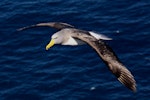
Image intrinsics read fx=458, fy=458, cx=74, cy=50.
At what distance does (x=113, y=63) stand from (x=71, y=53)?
2879 cm

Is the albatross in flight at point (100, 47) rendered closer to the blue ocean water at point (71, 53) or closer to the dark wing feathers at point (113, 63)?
the dark wing feathers at point (113, 63)

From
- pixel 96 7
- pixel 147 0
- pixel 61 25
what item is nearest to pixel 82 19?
pixel 96 7

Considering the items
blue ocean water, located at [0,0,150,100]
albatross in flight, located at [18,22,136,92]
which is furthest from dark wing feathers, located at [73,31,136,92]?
blue ocean water, located at [0,0,150,100]

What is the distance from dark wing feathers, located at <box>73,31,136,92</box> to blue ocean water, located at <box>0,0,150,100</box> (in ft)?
72.0

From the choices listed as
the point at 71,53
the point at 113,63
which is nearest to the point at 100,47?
the point at 113,63

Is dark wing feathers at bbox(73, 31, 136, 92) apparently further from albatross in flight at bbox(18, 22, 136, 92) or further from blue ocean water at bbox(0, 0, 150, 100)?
blue ocean water at bbox(0, 0, 150, 100)

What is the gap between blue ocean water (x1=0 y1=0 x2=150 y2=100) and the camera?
4950 centimetres

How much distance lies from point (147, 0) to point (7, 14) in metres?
19.0

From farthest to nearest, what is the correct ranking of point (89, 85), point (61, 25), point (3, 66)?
point (3, 66), point (89, 85), point (61, 25)

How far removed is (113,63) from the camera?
25.4 m

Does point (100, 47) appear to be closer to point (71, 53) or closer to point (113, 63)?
point (113, 63)

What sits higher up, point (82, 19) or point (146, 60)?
point (82, 19)

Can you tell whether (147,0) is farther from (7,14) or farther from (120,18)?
(7,14)

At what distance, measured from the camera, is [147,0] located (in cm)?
6166
